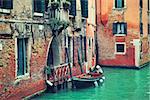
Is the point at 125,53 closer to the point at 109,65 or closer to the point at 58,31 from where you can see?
the point at 109,65

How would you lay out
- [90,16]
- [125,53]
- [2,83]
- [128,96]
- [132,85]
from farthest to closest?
[125,53] < [90,16] < [132,85] < [128,96] < [2,83]

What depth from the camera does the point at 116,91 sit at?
14.4m

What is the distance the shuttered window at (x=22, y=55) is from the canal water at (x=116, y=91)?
1.09 metres

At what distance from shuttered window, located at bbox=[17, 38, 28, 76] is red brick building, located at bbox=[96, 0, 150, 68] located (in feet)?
38.3

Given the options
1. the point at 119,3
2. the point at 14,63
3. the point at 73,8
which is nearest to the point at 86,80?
the point at 73,8

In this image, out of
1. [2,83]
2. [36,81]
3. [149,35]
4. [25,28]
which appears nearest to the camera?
[2,83]

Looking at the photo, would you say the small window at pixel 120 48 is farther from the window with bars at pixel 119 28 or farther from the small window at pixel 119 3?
the small window at pixel 119 3

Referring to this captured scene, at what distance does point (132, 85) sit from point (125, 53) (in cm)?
678

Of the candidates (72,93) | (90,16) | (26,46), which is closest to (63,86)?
(72,93)

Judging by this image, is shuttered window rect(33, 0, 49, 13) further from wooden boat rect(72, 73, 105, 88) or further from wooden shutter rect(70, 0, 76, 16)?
wooden boat rect(72, 73, 105, 88)

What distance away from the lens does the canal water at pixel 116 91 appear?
42.4ft

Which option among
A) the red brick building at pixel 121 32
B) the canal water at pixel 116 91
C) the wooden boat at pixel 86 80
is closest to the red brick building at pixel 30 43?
the wooden boat at pixel 86 80

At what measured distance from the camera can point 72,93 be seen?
13570 millimetres

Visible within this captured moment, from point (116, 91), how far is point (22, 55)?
4405 millimetres
